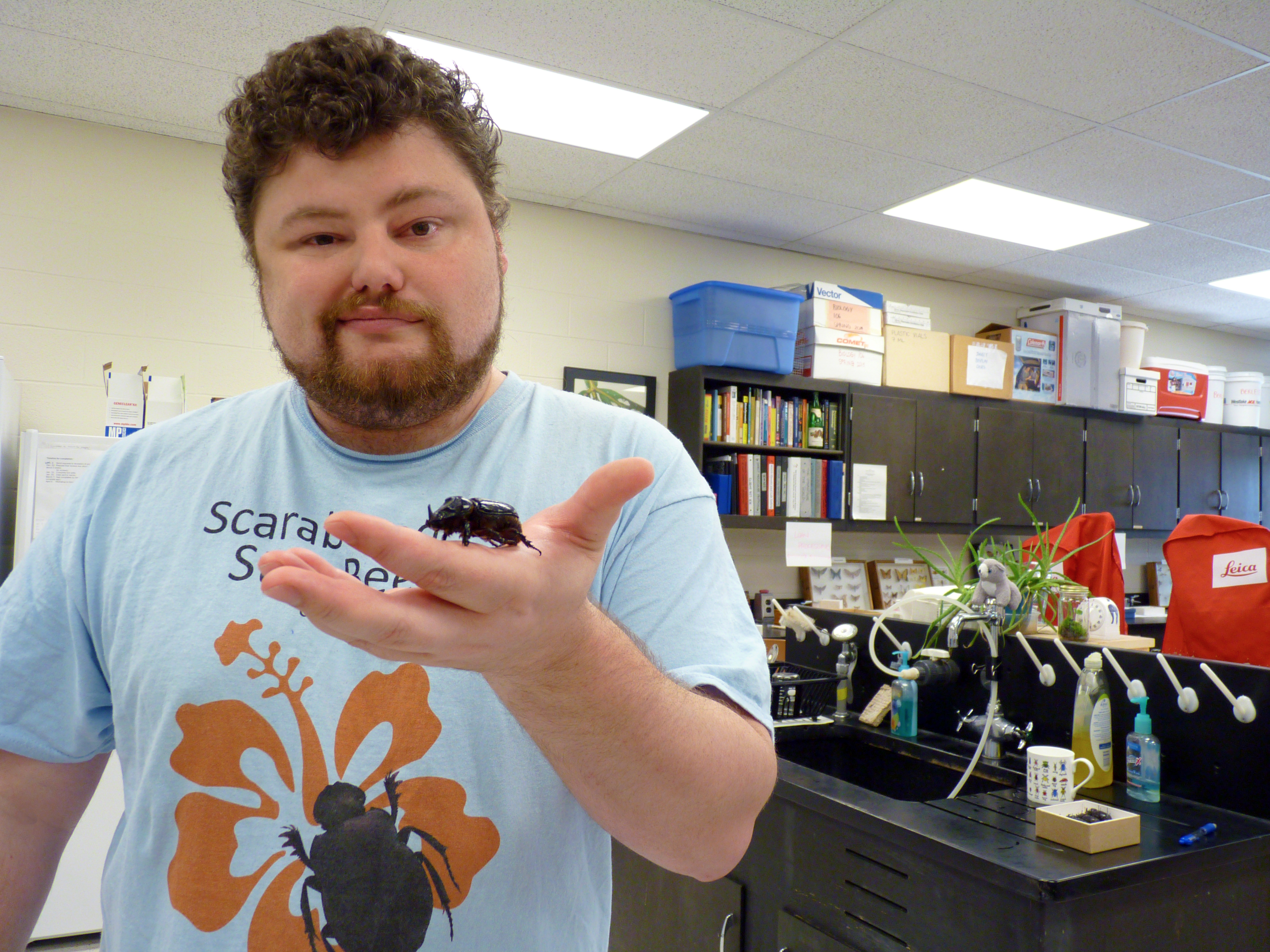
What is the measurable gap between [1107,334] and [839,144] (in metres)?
2.80

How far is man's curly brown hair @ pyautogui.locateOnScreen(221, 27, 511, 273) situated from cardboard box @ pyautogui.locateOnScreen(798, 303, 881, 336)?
348 centimetres

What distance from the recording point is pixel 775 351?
414 centimetres

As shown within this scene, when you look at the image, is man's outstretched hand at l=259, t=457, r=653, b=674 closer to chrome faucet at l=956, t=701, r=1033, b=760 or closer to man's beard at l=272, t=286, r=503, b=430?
man's beard at l=272, t=286, r=503, b=430

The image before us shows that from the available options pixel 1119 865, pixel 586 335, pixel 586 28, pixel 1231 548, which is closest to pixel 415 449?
pixel 1119 865

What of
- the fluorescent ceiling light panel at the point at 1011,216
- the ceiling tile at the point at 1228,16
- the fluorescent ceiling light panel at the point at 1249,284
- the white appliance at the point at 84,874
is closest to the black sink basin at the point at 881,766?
the ceiling tile at the point at 1228,16

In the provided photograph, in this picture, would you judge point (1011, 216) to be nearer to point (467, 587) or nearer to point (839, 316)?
point (839, 316)

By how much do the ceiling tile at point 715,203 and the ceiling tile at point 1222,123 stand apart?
1265mm

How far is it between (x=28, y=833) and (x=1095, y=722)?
191cm

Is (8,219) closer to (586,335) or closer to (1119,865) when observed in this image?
(586,335)

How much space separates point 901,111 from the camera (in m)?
3.08

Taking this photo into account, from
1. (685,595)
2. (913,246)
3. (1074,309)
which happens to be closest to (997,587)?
(685,595)

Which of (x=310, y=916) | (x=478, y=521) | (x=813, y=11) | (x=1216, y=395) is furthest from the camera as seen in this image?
(x=1216, y=395)

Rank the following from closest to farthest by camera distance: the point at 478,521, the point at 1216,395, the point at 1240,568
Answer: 1. the point at 478,521
2. the point at 1240,568
3. the point at 1216,395

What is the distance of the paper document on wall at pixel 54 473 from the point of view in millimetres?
2920
